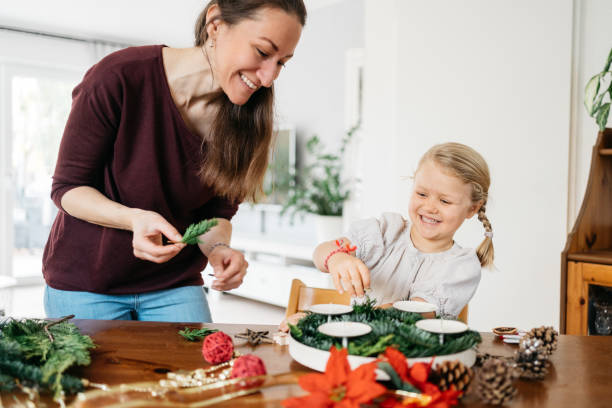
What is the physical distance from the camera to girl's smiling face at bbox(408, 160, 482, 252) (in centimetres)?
161

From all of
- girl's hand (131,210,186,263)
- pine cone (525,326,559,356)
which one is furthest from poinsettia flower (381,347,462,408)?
girl's hand (131,210,186,263)

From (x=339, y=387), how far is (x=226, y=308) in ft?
15.0

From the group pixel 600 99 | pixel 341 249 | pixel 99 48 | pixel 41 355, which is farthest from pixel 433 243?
pixel 99 48

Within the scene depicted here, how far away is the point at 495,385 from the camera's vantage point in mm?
788

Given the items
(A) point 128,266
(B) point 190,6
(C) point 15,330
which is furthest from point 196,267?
(B) point 190,6

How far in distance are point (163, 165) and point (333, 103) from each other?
391cm

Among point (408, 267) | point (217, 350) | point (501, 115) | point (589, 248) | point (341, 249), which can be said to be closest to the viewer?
point (217, 350)

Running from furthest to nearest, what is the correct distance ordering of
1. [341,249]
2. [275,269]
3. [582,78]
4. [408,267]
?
[275,269] → [582,78] → [408,267] → [341,249]

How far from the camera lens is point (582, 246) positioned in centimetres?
239

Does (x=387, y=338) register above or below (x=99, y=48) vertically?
below

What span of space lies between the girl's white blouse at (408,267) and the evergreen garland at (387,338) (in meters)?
0.53

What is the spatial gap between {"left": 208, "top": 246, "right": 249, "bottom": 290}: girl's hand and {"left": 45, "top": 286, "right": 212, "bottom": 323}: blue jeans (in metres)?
0.16

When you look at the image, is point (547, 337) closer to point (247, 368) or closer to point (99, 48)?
point (247, 368)

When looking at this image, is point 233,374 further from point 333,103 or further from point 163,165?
point 333,103
